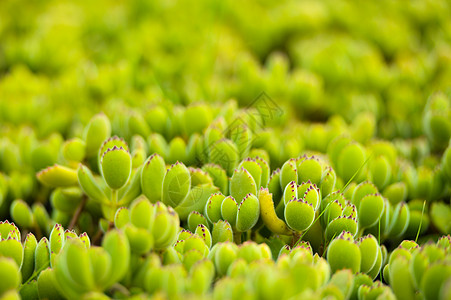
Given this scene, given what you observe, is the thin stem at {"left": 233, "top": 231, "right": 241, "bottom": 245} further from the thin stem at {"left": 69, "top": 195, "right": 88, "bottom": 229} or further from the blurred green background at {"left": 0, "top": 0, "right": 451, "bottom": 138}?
the blurred green background at {"left": 0, "top": 0, "right": 451, "bottom": 138}

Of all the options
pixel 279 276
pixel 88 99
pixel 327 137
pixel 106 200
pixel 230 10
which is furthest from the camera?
pixel 230 10

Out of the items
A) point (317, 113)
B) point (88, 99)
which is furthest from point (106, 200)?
point (317, 113)

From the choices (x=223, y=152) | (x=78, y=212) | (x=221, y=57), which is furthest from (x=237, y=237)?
(x=221, y=57)

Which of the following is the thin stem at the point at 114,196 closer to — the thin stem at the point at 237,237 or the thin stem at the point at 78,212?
the thin stem at the point at 78,212

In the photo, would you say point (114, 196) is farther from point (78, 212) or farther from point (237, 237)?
point (237, 237)

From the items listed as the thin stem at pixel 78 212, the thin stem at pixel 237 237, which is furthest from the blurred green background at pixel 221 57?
the thin stem at pixel 237 237

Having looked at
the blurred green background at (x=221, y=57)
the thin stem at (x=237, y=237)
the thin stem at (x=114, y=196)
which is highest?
the blurred green background at (x=221, y=57)

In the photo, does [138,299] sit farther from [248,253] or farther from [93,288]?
[248,253]

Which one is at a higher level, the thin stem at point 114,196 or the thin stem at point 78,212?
the thin stem at point 114,196
